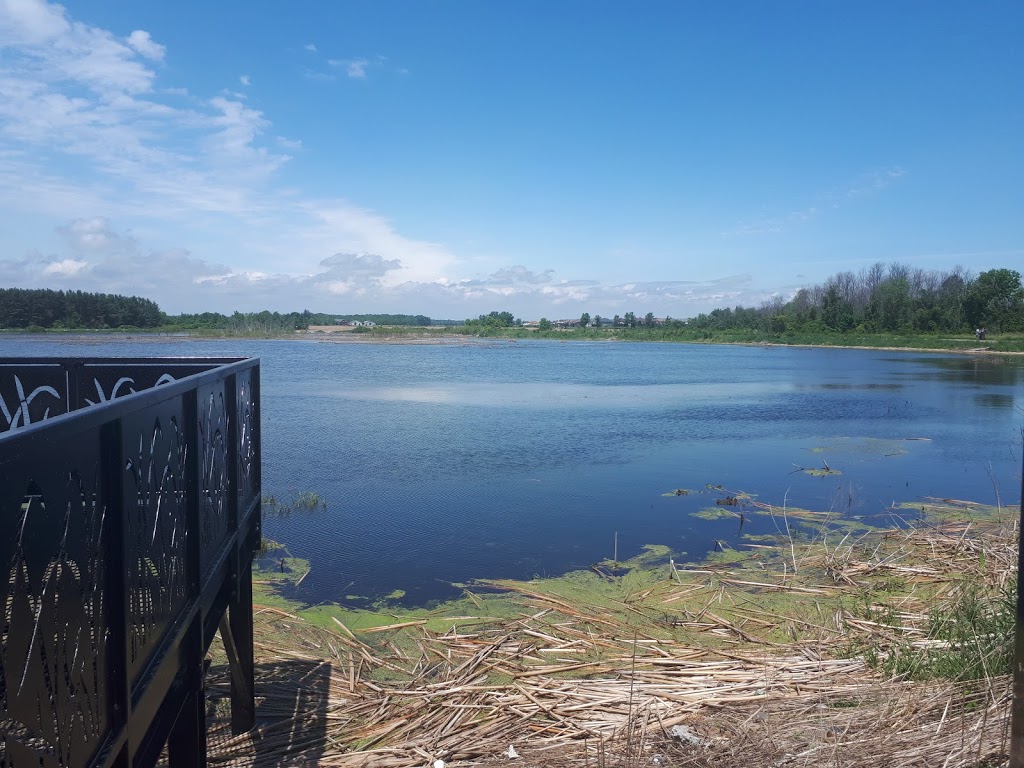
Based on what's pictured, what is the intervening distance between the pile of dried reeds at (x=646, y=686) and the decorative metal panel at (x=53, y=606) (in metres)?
2.74

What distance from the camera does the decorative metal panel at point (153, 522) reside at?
2.66 meters

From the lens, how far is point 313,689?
5867 millimetres

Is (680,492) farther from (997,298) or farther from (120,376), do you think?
(997,298)

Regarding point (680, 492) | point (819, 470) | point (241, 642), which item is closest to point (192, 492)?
point (241, 642)

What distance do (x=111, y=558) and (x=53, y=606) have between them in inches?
17.9

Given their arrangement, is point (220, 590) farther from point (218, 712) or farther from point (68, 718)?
point (68, 718)

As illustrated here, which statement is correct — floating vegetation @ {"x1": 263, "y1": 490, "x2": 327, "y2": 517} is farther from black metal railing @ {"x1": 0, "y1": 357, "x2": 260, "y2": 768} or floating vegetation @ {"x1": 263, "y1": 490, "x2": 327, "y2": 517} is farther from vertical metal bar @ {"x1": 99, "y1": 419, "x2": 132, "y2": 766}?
vertical metal bar @ {"x1": 99, "y1": 419, "x2": 132, "y2": 766}

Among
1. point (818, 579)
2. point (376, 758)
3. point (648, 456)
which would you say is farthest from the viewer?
point (648, 456)

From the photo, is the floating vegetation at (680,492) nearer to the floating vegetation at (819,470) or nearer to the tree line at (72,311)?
the floating vegetation at (819,470)

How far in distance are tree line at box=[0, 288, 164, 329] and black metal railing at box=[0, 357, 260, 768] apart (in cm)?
7744

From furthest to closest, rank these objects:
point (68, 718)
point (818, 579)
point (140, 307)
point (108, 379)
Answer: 1. point (140, 307)
2. point (818, 579)
3. point (108, 379)
4. point (68, 718)

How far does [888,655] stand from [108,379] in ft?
18.6

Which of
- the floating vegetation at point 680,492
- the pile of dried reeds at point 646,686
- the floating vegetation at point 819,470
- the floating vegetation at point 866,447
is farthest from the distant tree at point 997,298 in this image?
the pile of dried reeds at point 646,686

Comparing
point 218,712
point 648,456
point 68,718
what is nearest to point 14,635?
point 68,718
